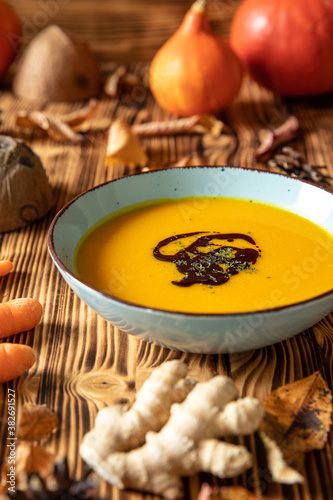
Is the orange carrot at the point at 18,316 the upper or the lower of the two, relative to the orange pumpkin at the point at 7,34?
upper

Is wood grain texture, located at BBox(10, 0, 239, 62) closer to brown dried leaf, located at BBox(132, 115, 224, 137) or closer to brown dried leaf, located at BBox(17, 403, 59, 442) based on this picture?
brown dried leaf, located at BBox(132, 115, 224, 137)

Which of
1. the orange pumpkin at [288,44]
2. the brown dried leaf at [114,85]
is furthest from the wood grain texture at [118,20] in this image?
the orange pumpkin at [288,44]

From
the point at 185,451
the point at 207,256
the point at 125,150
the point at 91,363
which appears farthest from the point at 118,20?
the point at 185,451

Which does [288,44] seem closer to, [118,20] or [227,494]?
[118,20]

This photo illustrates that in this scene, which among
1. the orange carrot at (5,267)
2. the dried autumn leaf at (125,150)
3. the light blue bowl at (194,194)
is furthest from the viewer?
the dried autumn leaf at (125,150)

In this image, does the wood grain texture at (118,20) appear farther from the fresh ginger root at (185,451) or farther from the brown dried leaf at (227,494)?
the brown dried leaf at (227,494)

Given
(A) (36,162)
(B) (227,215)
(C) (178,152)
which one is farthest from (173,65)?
(B) (227,215)

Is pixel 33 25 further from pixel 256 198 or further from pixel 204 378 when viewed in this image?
pixel 204 378
